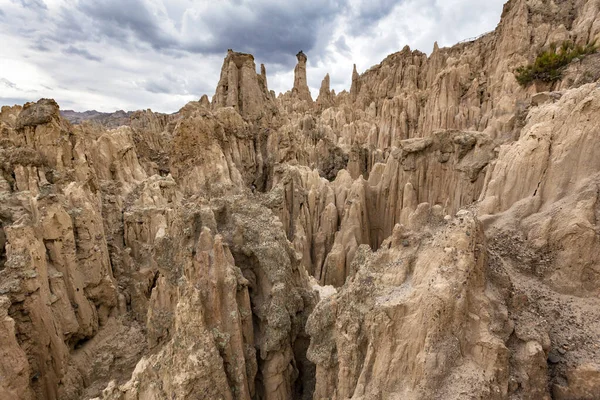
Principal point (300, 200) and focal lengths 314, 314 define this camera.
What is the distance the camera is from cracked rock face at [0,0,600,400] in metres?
4.95

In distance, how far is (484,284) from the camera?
17.2ft

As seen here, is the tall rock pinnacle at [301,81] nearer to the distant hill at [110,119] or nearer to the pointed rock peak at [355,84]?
the pointed rock peak at [355,84]

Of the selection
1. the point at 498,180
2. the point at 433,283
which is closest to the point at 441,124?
the point at 498,180

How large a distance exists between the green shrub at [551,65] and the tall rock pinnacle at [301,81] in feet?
156

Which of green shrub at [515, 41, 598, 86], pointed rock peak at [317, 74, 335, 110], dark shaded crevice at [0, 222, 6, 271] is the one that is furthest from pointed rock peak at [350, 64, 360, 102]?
dark shaded crevice at [0, 222, 6, 271]

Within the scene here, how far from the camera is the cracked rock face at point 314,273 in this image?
495 cm

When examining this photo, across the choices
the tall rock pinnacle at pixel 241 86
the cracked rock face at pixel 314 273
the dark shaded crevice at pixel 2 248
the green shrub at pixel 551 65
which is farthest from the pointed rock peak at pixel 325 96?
the dark shaded crevice at pixel 2 248

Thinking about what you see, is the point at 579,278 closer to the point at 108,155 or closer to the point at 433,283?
the point at 433,283

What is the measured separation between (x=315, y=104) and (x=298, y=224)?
55.3 metres

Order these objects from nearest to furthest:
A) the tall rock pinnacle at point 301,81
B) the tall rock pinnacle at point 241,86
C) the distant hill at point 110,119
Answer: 1. the tall rock pinnacle at point 241,86
2. the tall rock pinnacle at point 301,81
3. the distant hill at point 110,119

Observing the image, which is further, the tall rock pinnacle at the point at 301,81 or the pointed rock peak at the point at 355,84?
the tall rock pinnacle at the point at 301,81

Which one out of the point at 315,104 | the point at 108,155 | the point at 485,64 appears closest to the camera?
the point at 108,155

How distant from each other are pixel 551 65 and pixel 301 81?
52.2m

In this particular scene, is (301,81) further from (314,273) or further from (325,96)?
(314,273)
